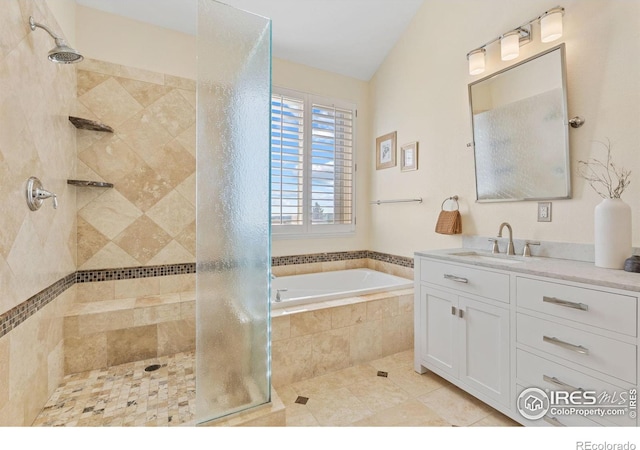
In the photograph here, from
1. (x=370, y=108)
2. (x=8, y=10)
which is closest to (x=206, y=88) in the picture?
(x=8, y=10)

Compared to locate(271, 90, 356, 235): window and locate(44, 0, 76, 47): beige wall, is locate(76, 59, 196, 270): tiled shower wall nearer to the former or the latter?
locate(44, 0, 76, 47): beige wall

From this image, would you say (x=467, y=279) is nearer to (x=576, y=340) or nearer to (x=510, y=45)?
(x=576, y=340)

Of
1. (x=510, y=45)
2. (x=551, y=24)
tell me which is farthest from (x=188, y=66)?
(x=551, y=24)

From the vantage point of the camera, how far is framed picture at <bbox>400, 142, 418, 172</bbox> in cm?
283

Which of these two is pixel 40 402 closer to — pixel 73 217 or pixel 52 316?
pixel 52 316

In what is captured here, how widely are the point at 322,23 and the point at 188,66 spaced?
1253 millimetres

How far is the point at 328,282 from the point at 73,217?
7.24ft

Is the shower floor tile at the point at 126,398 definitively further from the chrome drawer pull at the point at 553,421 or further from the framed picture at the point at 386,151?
the framed picture at the point at 386,151

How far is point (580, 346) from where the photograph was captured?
1269 millimetres

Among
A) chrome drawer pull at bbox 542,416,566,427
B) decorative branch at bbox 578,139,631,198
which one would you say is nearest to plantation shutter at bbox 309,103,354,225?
decorative branch at bbox 578,139,631,198

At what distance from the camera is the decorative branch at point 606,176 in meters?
1.54

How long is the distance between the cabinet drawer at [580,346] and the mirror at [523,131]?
2.79ft

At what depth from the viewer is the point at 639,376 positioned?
1099mm

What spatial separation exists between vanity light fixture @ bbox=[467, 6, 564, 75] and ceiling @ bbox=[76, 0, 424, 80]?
0.99 m
